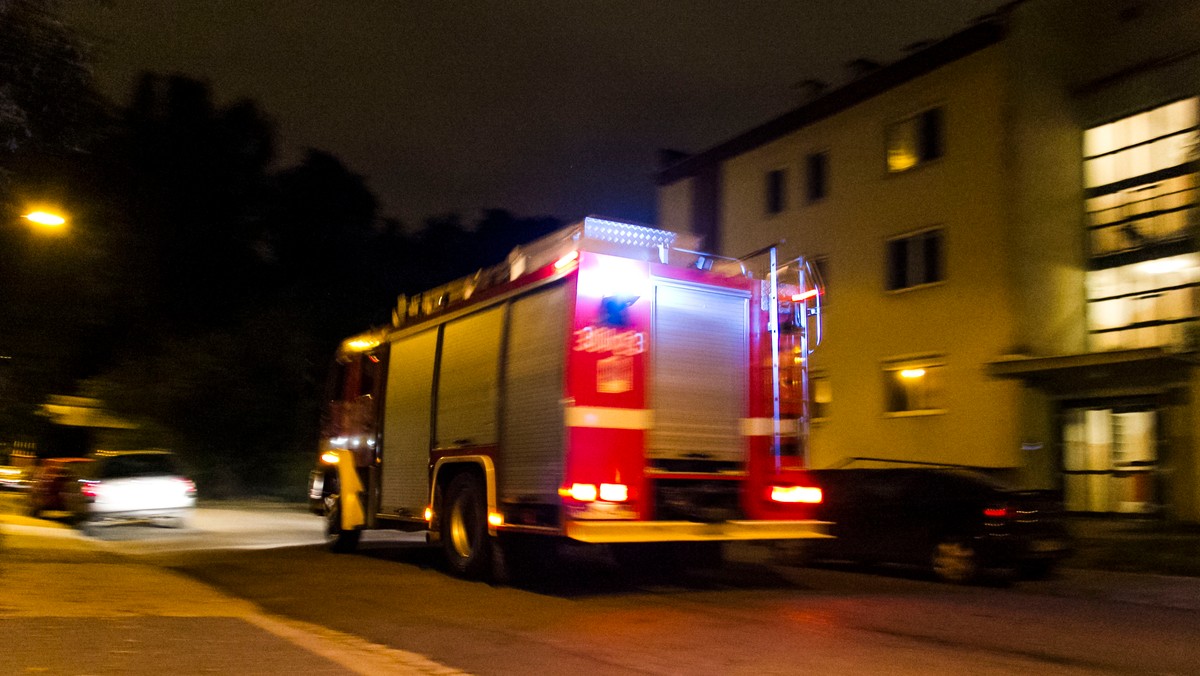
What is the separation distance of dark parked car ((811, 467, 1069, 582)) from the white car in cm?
1155

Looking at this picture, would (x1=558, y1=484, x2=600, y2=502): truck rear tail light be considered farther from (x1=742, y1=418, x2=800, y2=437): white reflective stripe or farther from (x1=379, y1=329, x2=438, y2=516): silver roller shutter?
(x1=379, y1=329, x2=438, y2=516): silver roller shutter

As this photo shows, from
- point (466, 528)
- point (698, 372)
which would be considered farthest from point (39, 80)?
point (698, 372)

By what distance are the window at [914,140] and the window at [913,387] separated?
12.9 feet

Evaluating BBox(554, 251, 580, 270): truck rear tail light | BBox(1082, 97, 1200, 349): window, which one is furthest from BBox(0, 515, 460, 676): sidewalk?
BBox(1082, 97, 1200, 349): window

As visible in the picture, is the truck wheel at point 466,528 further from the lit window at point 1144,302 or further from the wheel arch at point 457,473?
the lit window at point 1144,302

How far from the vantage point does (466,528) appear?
1136 cm

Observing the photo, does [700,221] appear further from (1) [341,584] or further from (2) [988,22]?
(1) [341,584]

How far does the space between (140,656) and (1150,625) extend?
26.2 ft

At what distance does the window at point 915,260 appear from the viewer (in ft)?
67.7

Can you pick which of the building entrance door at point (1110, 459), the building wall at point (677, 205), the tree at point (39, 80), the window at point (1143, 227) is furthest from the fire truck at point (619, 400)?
the building wall at point (677, 205)

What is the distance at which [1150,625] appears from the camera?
9070 millimetres

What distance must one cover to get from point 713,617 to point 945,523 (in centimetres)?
430

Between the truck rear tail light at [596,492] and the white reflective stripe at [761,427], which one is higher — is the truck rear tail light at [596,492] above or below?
below

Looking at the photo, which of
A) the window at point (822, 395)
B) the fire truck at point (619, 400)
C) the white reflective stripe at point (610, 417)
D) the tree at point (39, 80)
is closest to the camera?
the white reflective stripe at point (610, 417)
